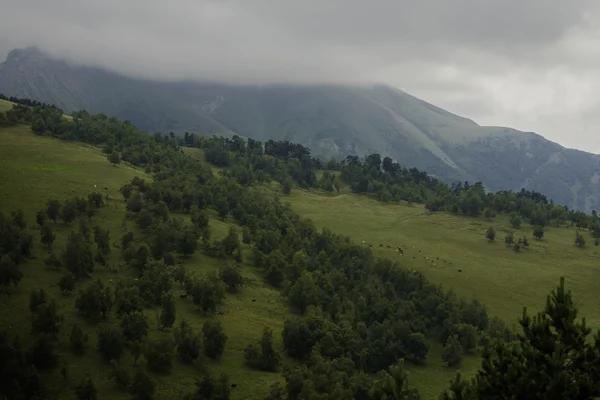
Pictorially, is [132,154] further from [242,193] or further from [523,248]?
[523,248]

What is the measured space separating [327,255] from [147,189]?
163ft

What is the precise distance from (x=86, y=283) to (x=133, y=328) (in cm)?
1872

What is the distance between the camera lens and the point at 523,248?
522 feet

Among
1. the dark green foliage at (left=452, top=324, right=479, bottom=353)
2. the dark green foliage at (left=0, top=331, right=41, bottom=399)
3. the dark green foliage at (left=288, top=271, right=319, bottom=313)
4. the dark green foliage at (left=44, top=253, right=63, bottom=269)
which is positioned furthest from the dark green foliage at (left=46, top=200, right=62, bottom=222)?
the dark green foliage at (left=452, top=324, right=479, bottom=353)

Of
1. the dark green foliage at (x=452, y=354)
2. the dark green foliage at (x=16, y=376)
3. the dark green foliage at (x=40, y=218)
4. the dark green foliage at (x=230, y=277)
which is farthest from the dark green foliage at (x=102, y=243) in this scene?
the dark green foliage at (x=452, y=354)

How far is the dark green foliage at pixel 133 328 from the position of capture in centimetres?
6875

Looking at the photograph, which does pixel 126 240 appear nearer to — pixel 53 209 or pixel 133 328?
pixel 53 209

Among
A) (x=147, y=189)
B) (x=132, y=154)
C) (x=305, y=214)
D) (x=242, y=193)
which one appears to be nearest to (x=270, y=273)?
(x=147, y=189)

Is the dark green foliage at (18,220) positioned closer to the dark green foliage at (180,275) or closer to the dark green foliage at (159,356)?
the dark green foliage at (180,275)

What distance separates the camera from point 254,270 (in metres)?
113

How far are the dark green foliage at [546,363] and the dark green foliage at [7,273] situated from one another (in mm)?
62617

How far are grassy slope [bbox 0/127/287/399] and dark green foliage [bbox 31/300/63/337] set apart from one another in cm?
150

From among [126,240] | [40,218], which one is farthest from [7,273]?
[126,240]

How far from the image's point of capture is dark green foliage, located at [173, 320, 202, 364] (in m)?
69.4
